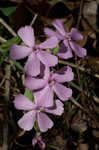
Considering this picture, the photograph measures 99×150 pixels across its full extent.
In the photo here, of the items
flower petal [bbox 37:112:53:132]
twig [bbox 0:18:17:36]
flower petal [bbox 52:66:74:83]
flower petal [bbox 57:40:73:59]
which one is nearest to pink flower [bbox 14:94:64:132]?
flower petal [bbox 37:112:53:132]

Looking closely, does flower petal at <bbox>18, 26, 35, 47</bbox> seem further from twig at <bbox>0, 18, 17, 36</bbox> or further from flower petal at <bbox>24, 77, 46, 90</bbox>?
twig at <bbox>0, 18, 17, 36</bbox>

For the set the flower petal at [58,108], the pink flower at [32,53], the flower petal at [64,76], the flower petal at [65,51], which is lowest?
the flower petal at [58,108]

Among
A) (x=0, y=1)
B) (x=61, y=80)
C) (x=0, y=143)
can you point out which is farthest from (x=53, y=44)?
(x=0, y=1)

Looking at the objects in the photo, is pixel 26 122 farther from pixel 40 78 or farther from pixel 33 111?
pixel 40 78

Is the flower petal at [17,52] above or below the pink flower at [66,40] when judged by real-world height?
above

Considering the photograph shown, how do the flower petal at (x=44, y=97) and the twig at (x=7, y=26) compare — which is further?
the twig at (x=7, y=26)

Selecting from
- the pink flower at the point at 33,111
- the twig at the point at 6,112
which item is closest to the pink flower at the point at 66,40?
the pink flower at the point at 33,111

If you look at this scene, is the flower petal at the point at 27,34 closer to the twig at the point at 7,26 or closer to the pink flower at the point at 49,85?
the pink flower at the point at 49,85
